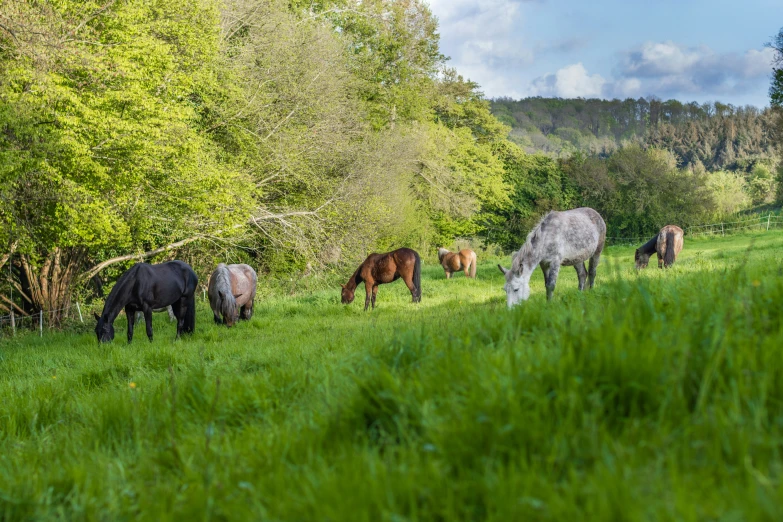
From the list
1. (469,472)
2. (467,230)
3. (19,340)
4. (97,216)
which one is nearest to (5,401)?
(469,472)

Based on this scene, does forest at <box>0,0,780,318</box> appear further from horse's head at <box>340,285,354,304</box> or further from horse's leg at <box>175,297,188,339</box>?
horse's head at <box>340,285,354,304</box>

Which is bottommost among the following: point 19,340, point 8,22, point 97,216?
point 19,340

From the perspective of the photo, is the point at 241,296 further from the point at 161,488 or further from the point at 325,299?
the point at 161,488

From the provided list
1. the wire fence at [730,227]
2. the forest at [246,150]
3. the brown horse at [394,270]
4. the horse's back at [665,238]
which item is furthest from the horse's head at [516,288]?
the wire fence at [730,227]

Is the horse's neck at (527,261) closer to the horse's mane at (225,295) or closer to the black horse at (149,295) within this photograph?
the horse's mane at (225,295)

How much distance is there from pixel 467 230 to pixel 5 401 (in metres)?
45.2

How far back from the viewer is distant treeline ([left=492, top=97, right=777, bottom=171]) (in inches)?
4316

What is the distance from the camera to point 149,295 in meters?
11.5

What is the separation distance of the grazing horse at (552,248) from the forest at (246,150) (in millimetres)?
9293

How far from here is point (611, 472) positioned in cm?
180

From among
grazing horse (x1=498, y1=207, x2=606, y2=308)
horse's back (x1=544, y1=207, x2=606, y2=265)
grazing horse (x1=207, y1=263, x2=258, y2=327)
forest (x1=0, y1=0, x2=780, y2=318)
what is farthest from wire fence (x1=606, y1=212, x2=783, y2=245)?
grazing horse (x1=207, y1=263, x2=258, y2=327)

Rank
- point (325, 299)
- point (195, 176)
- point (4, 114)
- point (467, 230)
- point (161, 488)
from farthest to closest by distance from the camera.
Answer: point (467, 230), point (325, 299), point (195, 176), point (4, 114), point (161, 488)

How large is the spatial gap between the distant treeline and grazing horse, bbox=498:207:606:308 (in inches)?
2148

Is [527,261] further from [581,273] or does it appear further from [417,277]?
[417,277]
